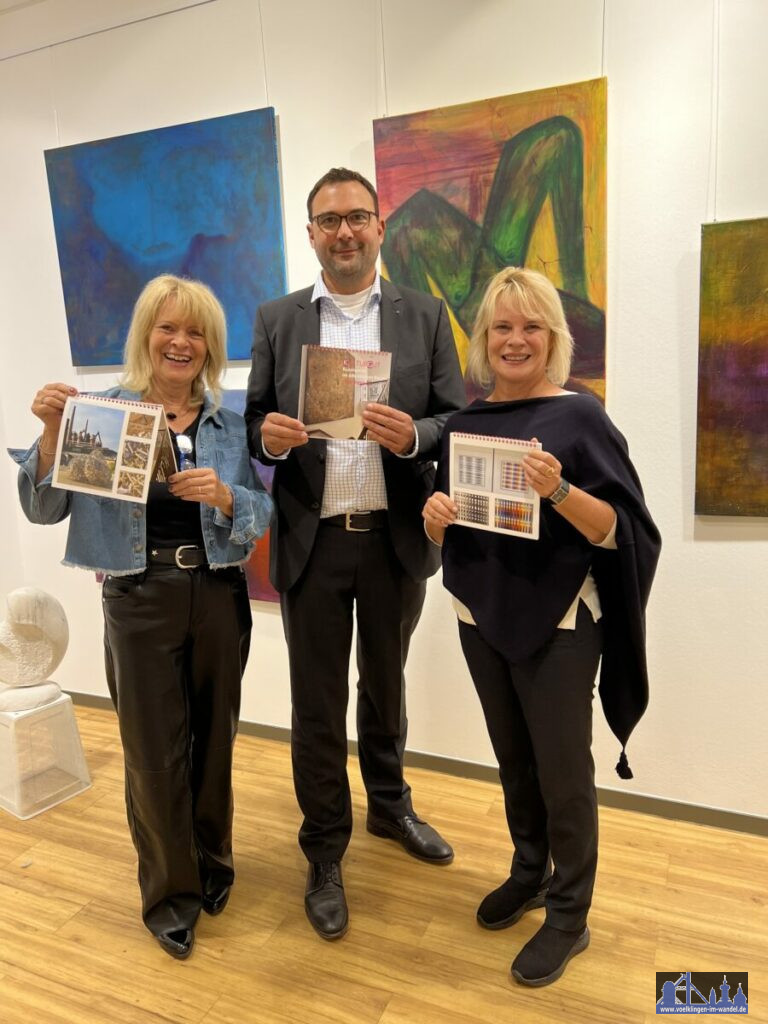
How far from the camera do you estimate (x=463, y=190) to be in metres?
2.53

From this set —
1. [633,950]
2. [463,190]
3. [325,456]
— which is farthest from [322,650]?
[463,190]

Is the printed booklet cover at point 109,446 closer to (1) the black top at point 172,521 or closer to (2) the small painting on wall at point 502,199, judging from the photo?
(1) the black top at point 172,521

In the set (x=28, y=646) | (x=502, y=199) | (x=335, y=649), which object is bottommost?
(x=28, y=646)

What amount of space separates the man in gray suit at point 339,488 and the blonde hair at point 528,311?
0.28m

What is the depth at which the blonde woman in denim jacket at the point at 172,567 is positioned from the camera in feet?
6.09

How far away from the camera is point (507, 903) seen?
207 cm

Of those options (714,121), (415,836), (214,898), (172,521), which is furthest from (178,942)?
(714,121)

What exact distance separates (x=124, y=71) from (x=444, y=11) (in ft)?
4.52

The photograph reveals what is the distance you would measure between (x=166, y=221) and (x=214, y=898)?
2.49 metres

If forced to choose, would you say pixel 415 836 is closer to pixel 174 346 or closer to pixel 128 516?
pixel 128 516

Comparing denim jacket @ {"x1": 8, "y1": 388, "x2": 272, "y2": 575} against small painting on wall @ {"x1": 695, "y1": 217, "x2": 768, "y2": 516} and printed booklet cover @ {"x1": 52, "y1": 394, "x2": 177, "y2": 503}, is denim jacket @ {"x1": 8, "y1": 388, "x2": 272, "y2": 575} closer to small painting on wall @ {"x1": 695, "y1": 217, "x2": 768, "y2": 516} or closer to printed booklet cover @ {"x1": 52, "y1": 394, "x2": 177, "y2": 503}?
printed booklet cover @ {"x1": 52, "y1": 394, "x2": 177, "y2": 503}

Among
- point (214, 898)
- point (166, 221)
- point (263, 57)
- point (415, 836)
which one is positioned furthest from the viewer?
point (166, 221)

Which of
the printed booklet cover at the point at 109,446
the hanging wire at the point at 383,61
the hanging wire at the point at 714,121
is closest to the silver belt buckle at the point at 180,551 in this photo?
the printed booklet cover at the point at 109,446

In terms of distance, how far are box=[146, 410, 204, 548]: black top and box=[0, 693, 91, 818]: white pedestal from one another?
52.9 inches
